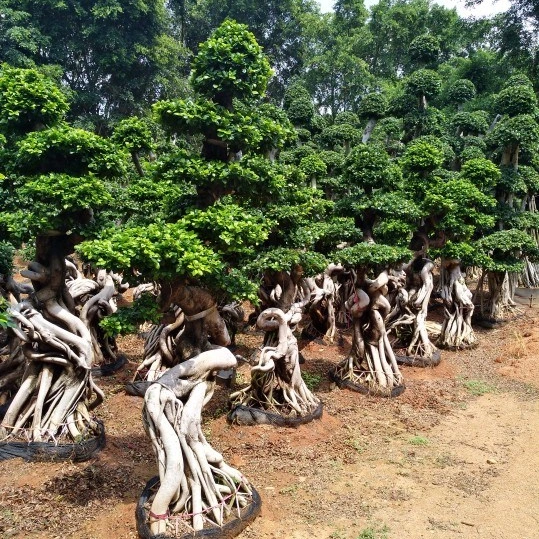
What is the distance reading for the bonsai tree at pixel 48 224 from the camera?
20.2 feet

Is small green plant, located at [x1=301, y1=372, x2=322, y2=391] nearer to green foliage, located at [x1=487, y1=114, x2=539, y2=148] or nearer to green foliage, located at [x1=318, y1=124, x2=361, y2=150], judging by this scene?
green foliage, located at [x1=487, y1=114, x2=539, y2=148]

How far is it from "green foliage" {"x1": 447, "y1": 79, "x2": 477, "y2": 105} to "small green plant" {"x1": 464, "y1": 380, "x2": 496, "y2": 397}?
48.4 feet

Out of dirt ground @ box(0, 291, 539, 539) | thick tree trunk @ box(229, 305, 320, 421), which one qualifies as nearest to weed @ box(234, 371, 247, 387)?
dirt ground @ box(0, 291, 539, 539)

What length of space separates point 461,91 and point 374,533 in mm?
19833

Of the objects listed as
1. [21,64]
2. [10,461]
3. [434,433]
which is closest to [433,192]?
[434,433]

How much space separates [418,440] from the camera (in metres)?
7.51

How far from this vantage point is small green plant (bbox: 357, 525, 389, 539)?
5.16 meters

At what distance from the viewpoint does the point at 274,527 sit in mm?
5309

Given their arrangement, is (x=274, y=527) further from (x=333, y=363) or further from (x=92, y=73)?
(x=92, y=73)

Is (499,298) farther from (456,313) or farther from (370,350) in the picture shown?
(370,350)

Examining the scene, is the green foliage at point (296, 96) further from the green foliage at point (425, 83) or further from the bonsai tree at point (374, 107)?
the green foliage at point (425, 83)

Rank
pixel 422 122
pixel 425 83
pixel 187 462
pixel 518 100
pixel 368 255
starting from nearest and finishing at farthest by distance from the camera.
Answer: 1. pixel 187 462
2. pixel 368 255
3. pixel 518 100
4. pixel 425 83
5. pixel 422 122

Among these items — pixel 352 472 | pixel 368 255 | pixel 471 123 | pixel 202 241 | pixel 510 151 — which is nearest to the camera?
pixel 202 241

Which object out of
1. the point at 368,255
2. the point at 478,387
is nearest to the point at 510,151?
the point at 478,387
